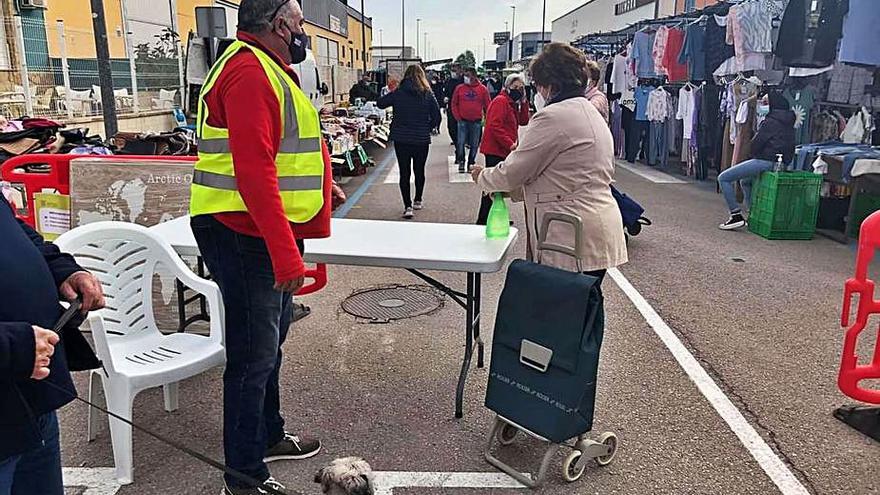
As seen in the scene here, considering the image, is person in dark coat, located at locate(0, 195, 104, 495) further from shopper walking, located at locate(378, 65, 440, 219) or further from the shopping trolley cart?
shopper walking, located at locate(378, 65, 440, 219)

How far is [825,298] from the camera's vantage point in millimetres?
5617

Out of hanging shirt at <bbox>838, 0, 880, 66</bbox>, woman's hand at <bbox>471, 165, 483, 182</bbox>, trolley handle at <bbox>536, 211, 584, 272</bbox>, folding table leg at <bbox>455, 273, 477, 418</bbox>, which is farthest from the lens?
hanging shirt at <bbox>838, 0, 880, 66</bbox>

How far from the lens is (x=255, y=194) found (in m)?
2.29

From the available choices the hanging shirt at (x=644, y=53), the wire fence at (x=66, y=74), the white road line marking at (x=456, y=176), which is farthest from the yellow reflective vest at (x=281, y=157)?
the hanging shirt at (x=644, y=53)

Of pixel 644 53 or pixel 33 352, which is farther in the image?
pixel 644 53

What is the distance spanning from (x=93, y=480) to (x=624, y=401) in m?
2.64

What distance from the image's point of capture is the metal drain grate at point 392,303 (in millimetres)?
5168

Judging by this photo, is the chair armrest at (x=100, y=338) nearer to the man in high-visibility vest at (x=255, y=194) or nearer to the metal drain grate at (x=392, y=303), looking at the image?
the man in high-visibility vest at (x=255, y=194)

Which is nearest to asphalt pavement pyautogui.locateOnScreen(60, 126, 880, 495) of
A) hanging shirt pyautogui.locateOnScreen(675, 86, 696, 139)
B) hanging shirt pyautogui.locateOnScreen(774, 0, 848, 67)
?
hanging shirt pyautogui.locateOnScreen(774, 0, 848, 67)

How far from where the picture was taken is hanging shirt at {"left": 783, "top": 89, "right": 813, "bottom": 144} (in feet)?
29.9

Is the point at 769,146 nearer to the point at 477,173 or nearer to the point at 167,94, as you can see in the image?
the point at 477,173

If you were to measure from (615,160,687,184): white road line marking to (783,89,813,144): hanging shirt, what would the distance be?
2.79m

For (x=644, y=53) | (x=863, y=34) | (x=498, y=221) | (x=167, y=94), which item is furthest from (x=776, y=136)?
(x=167, y=94)

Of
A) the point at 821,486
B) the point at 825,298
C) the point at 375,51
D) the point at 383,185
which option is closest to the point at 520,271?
the point at 821,486
